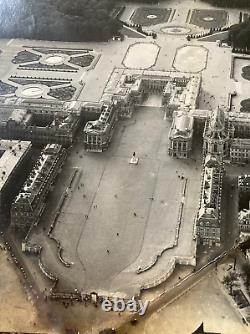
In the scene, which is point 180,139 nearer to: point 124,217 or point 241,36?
point 124,217

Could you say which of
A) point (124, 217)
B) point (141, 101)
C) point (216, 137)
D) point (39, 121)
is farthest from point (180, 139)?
point (39, 121)

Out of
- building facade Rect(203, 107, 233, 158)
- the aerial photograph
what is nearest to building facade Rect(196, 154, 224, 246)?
the aerial photograph

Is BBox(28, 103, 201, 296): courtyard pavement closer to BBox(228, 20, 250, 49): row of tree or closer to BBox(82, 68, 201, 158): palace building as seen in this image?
BBox(82, 68, 201, 158): palace building

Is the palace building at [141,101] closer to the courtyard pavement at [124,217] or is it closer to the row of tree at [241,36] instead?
the courtyard pavement at [124,217]

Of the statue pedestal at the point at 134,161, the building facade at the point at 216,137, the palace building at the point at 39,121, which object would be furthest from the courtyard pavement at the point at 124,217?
the palace building at the point at 39,121

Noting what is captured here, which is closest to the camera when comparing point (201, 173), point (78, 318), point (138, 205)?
point (78, 318)

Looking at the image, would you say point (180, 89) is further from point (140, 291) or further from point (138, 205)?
point (140, 291)

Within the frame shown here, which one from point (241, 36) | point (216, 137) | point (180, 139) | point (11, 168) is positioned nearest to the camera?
point (11, 168)

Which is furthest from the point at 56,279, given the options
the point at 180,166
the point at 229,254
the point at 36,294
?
the point at 180,166

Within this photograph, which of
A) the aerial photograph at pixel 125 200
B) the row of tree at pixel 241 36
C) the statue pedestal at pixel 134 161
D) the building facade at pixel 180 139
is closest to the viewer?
the aerial photograph at pixel 125 200
